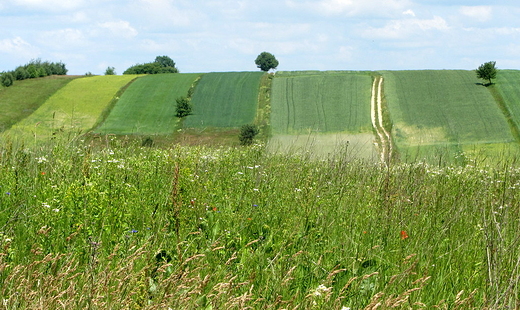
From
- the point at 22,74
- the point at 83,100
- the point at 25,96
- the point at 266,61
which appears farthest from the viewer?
the point at 266,61

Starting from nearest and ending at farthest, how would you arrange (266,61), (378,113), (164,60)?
(378,113) → (266,61) → (164,60)

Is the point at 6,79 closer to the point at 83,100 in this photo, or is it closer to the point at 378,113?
the point at 83,100

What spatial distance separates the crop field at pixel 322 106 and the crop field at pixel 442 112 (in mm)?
2903

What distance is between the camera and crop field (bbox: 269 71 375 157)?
45.8 m

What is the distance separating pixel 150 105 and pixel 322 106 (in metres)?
18.2

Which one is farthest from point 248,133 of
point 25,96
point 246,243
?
point 246,243

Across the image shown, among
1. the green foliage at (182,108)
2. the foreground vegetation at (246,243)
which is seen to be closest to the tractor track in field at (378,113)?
the green foliage at (182,108)

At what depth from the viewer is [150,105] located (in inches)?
2165

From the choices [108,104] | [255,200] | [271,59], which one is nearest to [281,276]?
[255,200]

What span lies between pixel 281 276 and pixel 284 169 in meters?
4.70

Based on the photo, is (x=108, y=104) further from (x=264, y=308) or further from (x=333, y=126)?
(x=264, y=308)

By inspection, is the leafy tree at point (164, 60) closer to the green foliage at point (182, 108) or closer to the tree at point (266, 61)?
the tree at point (266, 61)

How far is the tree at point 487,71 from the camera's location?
57094mm

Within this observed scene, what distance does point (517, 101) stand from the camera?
51.9 m
